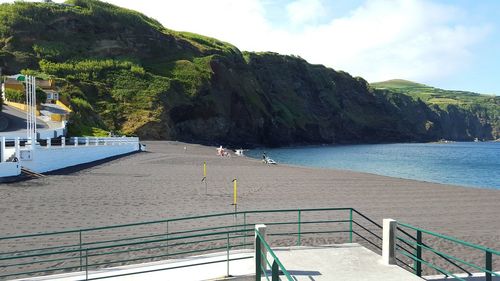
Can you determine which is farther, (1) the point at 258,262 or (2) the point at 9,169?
(2) the point at 9,169

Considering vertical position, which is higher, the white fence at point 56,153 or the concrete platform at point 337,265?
the white fence at point 56,153

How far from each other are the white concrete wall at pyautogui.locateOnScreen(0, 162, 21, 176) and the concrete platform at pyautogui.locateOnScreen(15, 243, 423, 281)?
18.1m

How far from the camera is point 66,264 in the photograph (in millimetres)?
10922

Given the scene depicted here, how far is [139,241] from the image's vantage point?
13391mm

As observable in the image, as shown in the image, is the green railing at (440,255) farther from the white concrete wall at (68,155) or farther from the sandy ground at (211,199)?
the white concrete wall at (68,155)

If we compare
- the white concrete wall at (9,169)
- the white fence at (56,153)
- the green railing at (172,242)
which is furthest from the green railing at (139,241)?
the white fence at (56,153)

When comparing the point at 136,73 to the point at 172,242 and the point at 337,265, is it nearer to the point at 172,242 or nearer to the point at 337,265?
the point at 172,242

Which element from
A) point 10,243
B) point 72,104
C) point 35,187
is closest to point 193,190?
point 35,187

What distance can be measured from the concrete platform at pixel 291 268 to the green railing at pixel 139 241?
1.07 ft

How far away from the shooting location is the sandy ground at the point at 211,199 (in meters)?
16.7

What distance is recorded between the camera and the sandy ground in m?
16.7

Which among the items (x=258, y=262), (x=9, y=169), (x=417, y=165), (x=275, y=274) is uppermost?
(x=275, y=274)

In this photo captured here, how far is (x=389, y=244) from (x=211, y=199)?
14.1m

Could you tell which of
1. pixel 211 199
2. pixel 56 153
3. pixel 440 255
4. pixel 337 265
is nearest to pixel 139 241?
pixel 337 265
